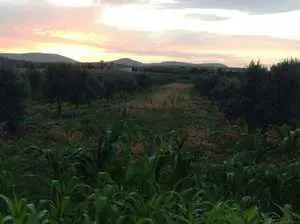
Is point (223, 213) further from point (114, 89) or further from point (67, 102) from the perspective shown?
point (114, 89)

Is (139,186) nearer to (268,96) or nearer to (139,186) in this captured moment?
(139,186)

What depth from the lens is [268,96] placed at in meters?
27.2

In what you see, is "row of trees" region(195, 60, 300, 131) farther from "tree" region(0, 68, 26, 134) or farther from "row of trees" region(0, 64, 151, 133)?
"row of trees" region(0, 64, 151, 133)

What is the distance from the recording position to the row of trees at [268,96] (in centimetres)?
2670

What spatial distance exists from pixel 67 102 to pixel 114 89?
10.3 meters

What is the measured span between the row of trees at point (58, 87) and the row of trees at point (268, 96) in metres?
10.3

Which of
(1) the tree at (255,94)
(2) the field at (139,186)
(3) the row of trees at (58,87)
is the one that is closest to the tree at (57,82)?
(3) the row of trees at (58,87)

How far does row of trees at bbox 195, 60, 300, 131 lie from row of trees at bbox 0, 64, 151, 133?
1028 cm

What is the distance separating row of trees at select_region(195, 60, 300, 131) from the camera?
1051 inches

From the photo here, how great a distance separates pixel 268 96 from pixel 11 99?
11980 millimetres

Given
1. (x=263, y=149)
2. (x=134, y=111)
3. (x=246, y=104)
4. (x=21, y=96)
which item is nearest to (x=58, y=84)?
(x=134, y=111)

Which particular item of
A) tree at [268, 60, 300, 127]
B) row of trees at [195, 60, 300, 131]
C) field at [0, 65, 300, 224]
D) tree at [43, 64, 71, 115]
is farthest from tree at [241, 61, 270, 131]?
field at [0, 65, 300, 224]

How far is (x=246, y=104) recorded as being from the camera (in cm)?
2812

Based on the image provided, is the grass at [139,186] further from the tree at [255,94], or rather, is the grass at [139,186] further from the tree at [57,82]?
the tree at [57,82]
